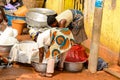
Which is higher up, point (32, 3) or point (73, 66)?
point (32, 3)

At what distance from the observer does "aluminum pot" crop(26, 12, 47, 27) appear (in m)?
6.05

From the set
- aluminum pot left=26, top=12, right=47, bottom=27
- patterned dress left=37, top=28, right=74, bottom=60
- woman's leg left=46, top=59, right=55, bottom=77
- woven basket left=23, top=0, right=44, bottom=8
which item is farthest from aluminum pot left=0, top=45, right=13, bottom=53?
woven basket left=23, top=0, right=44, bottom=8

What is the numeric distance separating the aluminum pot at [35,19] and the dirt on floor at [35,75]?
5.31 feet

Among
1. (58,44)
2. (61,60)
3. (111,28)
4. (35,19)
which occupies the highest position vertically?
(35,19)

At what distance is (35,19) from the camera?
621 centimetres

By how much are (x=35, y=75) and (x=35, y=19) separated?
87.2 inches

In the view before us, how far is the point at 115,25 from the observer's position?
15.9 feet

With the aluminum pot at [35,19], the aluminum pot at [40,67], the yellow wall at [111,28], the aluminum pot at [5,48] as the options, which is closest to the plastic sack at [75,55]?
the aluminum pot at [40,67]

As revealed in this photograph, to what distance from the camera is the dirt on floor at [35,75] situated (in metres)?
4.22

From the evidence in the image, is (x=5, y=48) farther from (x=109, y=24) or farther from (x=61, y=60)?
(x=109, y=24)

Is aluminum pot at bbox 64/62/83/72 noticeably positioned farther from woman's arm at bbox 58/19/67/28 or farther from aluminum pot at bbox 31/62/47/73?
woman's arm at bbox 58/19/67/28

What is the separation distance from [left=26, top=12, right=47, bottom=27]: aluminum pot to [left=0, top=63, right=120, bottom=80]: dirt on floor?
5.31 feet

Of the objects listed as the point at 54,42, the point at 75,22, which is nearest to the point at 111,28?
the point at 75,22

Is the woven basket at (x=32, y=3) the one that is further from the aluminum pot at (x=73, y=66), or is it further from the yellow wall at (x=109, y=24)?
the aluminum pot at (x=73, y=66)
